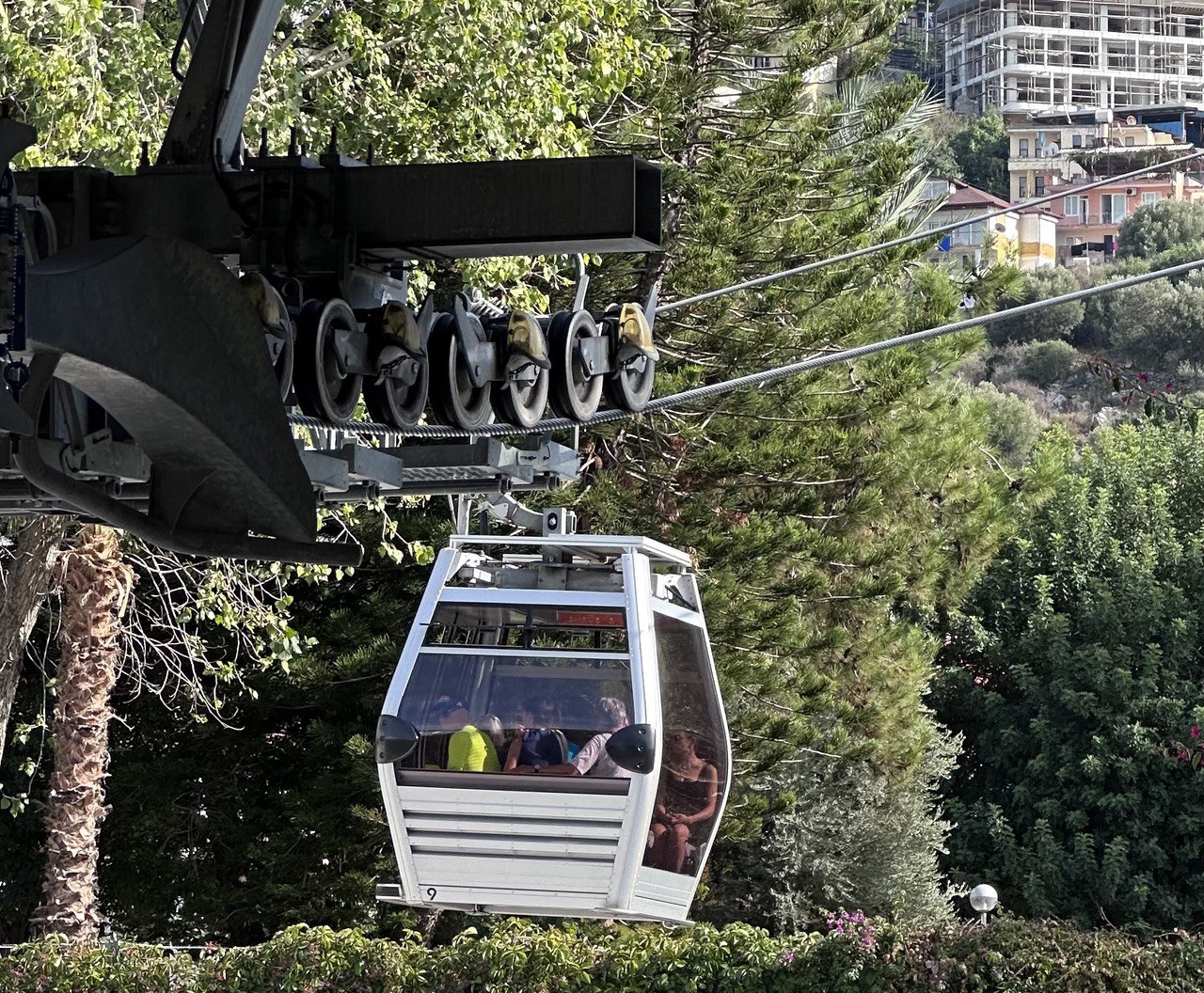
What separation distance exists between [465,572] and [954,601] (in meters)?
14.8

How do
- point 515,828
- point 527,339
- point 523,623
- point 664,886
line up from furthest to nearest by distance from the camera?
point 523,623, point 664,886, point 515,828, point 527,339

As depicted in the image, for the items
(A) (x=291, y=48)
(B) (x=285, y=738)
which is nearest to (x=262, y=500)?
(A) (x=291, y=48)

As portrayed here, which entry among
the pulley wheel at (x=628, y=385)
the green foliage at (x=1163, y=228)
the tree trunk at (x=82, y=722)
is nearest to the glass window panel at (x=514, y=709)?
the tree trunk at (x=82, y=722)

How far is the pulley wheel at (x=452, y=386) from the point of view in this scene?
4.16 m

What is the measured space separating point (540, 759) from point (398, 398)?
4752 millimetres

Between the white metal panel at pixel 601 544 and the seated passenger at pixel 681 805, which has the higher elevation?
the white metal panel at pixel 601 544

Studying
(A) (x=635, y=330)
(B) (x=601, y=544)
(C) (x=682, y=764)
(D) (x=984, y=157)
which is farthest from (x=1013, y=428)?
(D) (x=984, y=157)

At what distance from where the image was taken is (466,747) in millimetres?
8586

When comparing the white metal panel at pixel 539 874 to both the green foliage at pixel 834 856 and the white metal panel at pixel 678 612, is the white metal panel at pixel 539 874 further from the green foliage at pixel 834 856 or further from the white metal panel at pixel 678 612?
the green foliage at pixel 834 856

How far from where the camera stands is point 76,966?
39.5 feet

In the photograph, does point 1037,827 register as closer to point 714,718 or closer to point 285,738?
point 285,738

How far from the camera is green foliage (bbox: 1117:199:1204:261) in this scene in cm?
7875

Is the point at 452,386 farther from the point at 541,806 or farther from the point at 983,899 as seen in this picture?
the point at 983,899

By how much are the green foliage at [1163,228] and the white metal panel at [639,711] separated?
72264 millimetres
